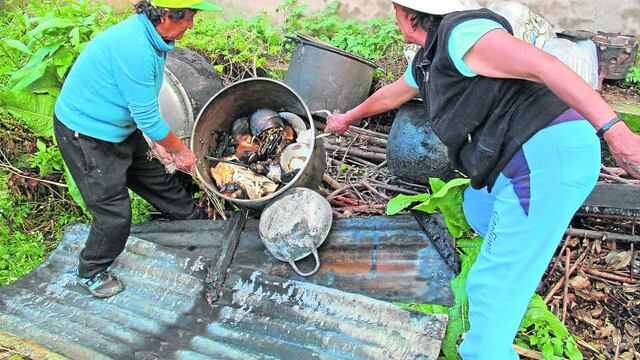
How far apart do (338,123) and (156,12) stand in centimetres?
146

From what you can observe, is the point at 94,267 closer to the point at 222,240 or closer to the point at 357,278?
the point at 222,240

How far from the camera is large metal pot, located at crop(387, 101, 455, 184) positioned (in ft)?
13.0

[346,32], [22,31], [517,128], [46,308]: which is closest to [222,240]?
[46,308]

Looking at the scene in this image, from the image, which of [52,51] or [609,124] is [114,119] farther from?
[609,124]

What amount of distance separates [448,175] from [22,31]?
213 inches

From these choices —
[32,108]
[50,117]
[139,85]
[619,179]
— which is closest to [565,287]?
[619,179]

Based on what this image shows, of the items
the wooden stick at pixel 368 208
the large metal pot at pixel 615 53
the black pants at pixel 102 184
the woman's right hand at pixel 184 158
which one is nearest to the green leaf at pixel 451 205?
the wooden stick at pixel 368 208

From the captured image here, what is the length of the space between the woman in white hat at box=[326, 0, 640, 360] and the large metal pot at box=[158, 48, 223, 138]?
2613mm

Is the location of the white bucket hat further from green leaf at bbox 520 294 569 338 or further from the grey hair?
green leaf at bbox 520 294 569 338

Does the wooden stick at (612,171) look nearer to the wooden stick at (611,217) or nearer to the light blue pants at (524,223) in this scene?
the wooden stick at (611,217)

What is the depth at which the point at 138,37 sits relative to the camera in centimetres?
310

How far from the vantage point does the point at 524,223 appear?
7.94 feet

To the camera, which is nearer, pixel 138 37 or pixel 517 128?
pixel 517 128

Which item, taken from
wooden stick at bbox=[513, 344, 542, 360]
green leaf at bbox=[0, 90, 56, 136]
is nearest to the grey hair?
wooden stick at bbox=[513, 344, 542, 360]
